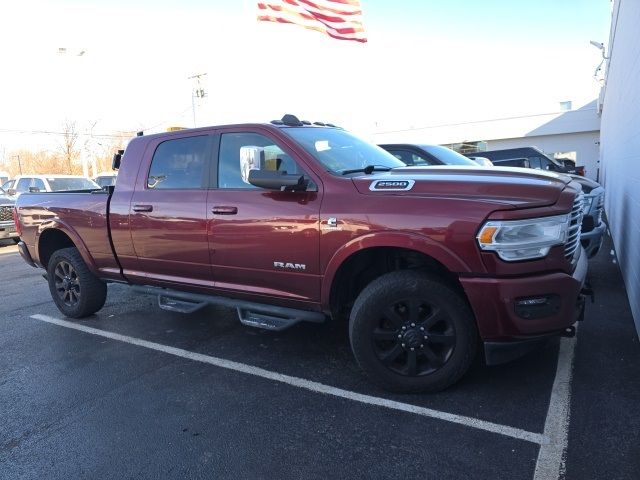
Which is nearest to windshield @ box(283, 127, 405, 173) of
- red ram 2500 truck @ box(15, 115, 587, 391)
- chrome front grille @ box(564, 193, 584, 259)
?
red ram 2500 truck @ box(15, 115, 587, 391)

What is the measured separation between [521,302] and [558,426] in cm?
76

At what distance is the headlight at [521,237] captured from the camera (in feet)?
9.80

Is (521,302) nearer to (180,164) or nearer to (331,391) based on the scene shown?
(331,391)

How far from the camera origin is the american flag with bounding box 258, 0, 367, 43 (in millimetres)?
11945

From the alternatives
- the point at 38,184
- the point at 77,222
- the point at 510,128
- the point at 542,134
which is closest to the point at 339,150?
the point at 77,222

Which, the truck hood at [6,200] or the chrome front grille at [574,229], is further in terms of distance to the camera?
the truck hood at [6,200]

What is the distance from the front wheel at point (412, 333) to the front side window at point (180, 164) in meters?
1.91

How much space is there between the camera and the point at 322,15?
40.6ft

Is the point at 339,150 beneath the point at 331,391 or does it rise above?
above

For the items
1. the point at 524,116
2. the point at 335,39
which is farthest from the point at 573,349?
the point at 524,116

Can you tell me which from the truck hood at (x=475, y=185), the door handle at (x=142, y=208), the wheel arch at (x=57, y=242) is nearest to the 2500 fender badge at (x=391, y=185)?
the truck hood at (x=475, y=185)

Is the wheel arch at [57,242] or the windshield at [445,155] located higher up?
the windshield at [445,155]

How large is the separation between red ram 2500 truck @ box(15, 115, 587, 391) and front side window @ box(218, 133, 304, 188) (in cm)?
1

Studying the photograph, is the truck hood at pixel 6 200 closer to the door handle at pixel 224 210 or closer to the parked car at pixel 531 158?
the door handle at pixel 224 210
